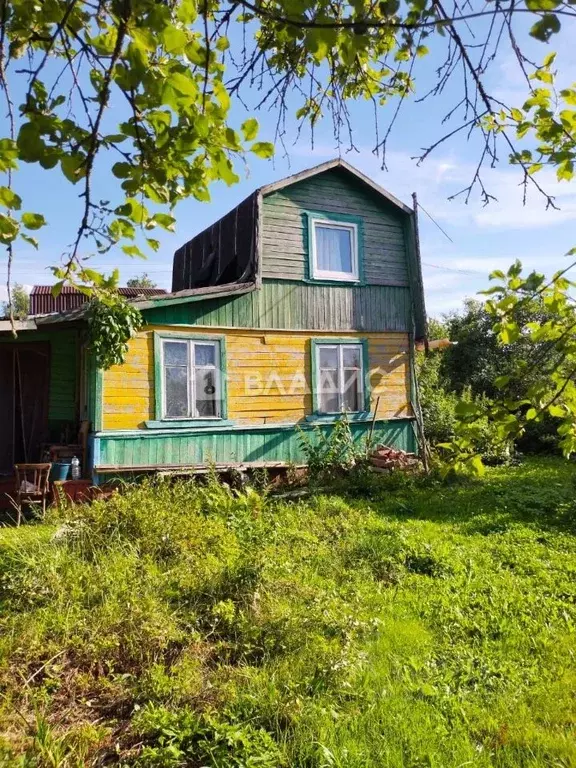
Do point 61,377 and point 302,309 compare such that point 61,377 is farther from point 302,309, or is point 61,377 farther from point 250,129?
point 250,129

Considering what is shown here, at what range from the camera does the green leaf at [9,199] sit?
1.76 meters

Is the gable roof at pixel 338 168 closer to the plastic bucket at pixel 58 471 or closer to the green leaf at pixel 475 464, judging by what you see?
the plastic bucket at pixel 58 471

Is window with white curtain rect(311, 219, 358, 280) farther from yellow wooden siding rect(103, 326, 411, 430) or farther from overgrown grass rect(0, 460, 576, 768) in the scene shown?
overgrown grass rect(0, 460, 576, 768)

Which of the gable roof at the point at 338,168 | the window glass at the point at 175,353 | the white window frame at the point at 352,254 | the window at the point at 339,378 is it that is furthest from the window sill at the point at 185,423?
the gable roof at the point at 338,168

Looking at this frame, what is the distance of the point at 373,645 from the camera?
4.08 m

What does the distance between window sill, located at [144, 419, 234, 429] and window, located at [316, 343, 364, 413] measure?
2351 mm

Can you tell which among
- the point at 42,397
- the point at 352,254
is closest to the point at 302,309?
the point at 352,254

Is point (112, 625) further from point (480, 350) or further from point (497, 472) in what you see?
point (480, 350)

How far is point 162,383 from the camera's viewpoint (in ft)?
31.8

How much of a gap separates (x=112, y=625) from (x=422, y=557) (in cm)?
353

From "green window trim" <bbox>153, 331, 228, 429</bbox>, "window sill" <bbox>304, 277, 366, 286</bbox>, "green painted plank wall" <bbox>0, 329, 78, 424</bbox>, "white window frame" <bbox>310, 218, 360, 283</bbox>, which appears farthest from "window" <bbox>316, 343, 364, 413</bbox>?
"green painted plank wall" <bbox>0, 329, 78, 424</bbox>

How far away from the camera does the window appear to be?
11.7m

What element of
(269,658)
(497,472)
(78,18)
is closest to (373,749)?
(269,658)

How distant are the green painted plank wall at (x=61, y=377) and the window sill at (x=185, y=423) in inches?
73.5
